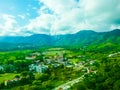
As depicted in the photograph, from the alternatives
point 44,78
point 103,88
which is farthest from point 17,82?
point 103,88

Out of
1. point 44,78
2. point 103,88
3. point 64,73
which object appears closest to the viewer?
point 103,88

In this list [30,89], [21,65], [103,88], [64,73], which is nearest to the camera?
[103,88]

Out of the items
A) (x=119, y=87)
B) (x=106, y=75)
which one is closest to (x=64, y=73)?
(x=106, y=75)

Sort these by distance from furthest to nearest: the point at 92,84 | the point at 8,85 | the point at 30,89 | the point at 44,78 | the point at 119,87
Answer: the point at 44,78, the point at 8,85, the point at 30,89, the point at 92,84, the point at 119,87

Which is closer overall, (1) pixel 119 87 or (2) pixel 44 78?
(1) pixel 119 87

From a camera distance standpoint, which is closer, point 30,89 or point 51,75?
point 30,89

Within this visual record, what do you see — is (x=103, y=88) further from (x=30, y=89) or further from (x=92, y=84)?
(x=30, y=89)

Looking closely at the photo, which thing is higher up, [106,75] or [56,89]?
[106,75]

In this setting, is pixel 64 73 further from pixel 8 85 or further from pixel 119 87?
pixel 119 87

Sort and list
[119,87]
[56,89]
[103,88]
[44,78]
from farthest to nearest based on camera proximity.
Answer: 1. [44,78]
2. [56,89]
3. [103,88]
4. [119,87]
